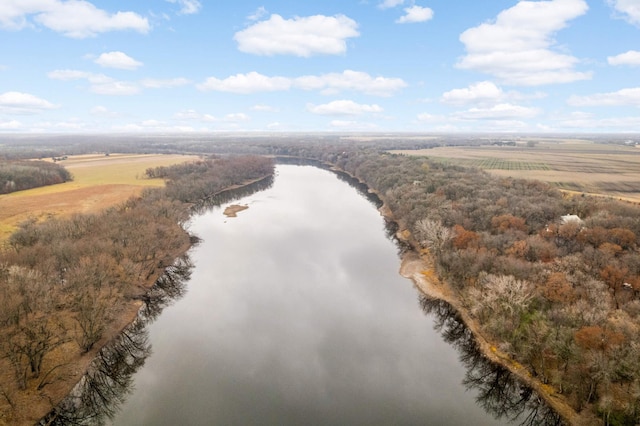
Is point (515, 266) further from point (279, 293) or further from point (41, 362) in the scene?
point (41, 362)

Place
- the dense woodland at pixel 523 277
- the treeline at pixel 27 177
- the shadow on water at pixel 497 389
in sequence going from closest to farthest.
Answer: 1. the dense woodland at pixel 523 277
2. the shadow on water at pixel 497 389
3. the treeline at pixel 27 177

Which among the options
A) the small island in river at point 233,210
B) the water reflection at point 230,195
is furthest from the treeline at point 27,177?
the small island in river at point 233,210

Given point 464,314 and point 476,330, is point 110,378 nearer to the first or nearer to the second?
point 476,330

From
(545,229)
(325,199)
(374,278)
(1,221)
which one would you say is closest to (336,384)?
(374,278)

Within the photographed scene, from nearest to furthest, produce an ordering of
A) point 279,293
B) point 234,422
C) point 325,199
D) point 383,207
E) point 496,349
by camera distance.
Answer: point 234,422 → point 496,349 → point 279,293 → point 383,207 → point 325,199

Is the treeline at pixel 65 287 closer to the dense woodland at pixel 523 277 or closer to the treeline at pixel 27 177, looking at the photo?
the dense woodland at pixel 523 277

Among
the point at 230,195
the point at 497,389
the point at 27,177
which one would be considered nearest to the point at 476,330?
the point at 497,389
